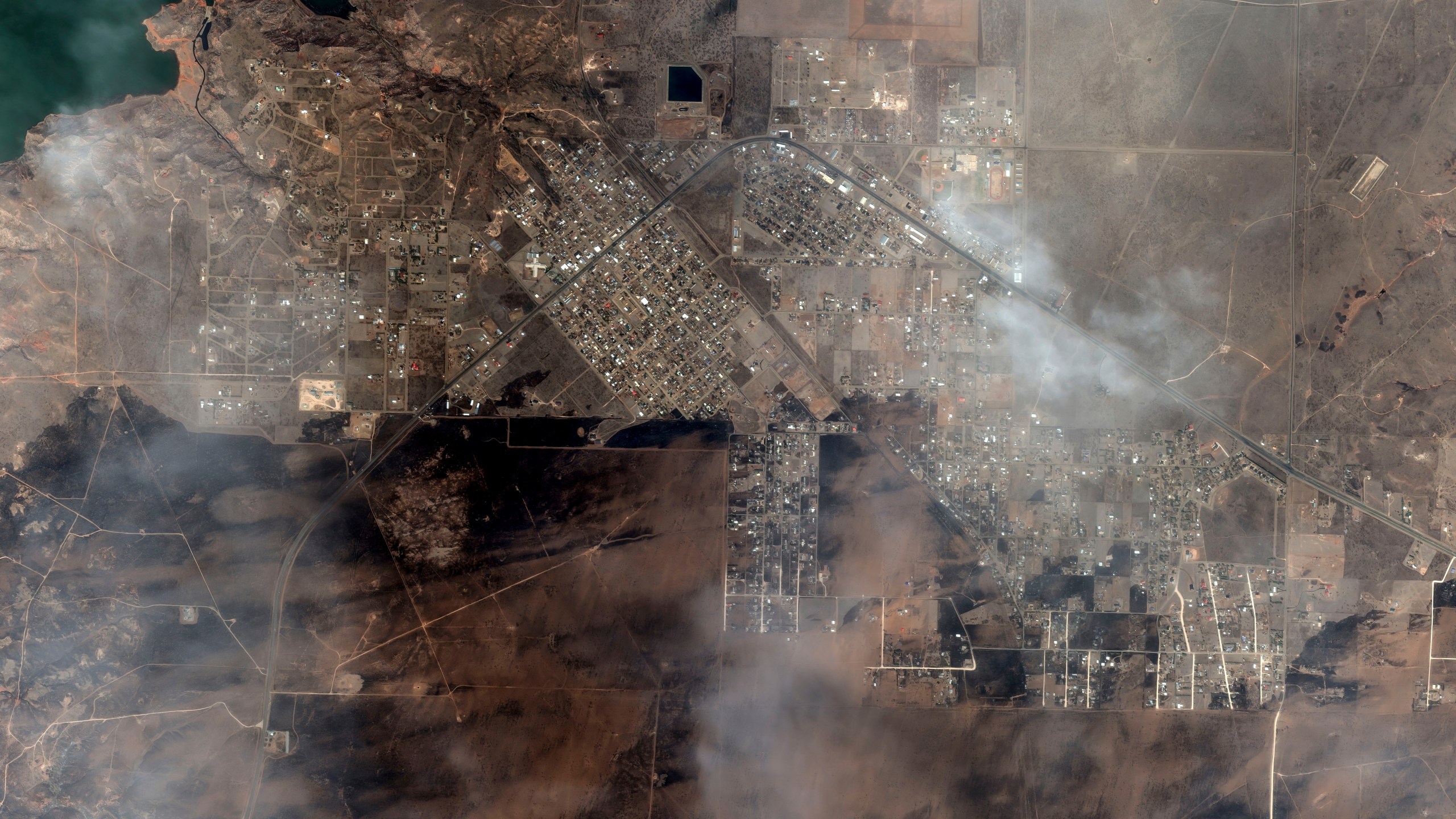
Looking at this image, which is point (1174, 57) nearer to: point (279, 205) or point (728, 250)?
point (728, 250)

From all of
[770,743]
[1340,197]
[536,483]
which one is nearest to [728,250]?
[536,483]

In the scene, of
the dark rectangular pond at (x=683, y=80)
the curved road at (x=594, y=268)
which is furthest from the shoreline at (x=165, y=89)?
the dark rectangular pond at (x=683, y=80)

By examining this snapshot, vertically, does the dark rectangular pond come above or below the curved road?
above

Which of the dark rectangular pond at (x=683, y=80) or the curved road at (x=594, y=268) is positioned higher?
the dark rectangular pond at (x=683, y=80)

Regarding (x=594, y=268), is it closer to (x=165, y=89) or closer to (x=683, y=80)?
(x=683, y=80)

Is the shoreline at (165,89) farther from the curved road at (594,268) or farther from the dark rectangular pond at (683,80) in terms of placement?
the dark rectangular pond at (683,80)

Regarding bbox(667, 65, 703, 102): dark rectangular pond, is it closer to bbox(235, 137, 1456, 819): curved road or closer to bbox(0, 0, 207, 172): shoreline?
bbox(235, 137, 1456, 819): curved road

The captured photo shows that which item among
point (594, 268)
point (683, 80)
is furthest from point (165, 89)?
point (683, 80)

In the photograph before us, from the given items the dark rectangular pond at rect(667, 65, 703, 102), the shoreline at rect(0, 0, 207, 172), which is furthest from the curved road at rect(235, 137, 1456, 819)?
the shoreline at rect(0, 0, 207, 172)
